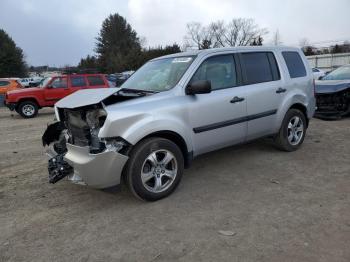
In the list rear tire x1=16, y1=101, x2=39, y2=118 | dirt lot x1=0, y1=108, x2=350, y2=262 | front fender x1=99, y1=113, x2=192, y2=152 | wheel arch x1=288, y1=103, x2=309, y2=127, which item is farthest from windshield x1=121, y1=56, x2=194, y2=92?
rear tire x1=16, y1=101, x2=39, y2=118

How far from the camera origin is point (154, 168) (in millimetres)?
4180

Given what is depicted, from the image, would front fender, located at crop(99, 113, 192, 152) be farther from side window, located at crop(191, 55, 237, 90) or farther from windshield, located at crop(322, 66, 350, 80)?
windshield, located at crop(322, 66, 350, 80)

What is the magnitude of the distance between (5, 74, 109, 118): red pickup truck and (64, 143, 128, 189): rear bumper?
1078 centimetres

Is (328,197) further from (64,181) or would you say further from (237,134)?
(64,181)

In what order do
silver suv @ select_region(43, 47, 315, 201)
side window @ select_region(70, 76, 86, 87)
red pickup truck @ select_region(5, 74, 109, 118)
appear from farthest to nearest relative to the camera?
1. side window @ select_region(70, 76, 86, 87)
2. red pickup truck @ select_region(5, 74, 109, 118)
3. silver suv @ select_region(43, 47, 315, 201)

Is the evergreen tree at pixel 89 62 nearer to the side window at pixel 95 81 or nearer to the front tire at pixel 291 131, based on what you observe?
the side window at pixel 95 81

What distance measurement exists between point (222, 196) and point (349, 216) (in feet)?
4.72

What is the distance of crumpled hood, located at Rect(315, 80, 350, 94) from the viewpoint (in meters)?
9.15

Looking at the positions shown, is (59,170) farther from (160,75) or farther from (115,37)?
(115,37)

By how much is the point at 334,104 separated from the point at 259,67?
16.5ft

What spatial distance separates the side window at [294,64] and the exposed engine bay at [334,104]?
12.0ft

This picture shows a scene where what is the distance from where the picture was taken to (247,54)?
5.36 meters

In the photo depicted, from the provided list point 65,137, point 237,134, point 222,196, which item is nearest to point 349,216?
point 222,196

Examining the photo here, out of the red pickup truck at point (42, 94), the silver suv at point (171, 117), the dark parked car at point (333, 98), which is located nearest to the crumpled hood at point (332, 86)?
the dark parked car at point (333, 98)
